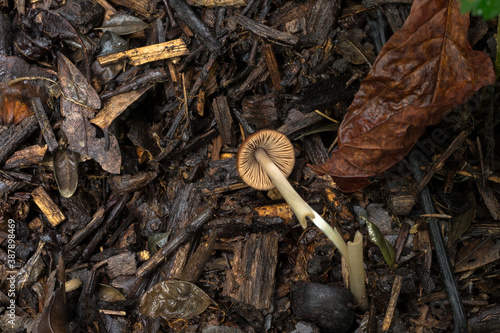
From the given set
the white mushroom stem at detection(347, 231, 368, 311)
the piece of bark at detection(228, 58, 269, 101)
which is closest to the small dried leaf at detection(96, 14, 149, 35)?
the piece of bark at detection(228, 58, 269, 101)

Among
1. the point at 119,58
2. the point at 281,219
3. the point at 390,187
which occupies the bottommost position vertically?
the point at 281,219

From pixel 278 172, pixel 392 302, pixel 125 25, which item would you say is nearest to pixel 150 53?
pixel 125 25

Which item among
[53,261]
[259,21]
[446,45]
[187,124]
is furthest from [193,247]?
[446,45]

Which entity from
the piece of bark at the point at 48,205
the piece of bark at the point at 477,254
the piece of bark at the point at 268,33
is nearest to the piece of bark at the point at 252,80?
A: the piece of bark at the point at 268,33

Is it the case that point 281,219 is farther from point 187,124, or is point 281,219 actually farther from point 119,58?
point 119,58

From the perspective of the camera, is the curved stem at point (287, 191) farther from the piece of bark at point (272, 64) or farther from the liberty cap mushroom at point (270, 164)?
the piece of bark at point (272, 64)

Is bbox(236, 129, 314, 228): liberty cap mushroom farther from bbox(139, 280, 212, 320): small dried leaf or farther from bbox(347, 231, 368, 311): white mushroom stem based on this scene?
bbox(139, 280, 212, 320): small dried leaf

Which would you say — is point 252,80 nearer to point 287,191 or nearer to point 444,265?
point 287,191
